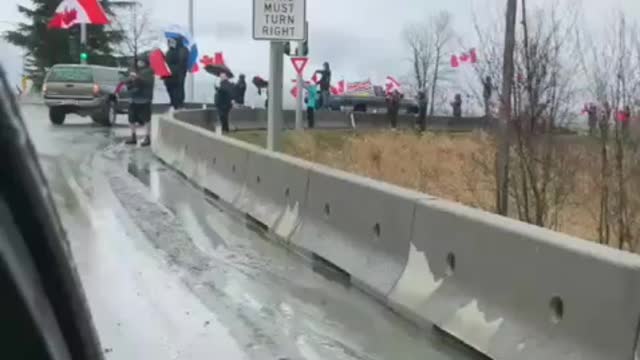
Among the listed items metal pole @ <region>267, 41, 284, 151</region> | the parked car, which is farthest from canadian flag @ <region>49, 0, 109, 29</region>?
metal pole @ <region>267, 41, 284, 151</region>

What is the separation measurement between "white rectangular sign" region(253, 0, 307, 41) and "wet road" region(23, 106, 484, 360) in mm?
2389

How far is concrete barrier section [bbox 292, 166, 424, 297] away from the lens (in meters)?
7.71

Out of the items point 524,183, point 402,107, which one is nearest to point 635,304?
point 524,183

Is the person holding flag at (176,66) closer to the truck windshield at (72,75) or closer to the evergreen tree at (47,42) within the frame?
the truck windshield at (72,75)

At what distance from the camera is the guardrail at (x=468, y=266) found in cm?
496

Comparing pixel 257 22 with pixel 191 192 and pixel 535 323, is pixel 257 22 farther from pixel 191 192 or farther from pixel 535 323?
pixel 535 323

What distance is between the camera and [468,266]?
653 cm

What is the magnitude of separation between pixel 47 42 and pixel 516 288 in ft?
202

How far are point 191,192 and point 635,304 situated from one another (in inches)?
426

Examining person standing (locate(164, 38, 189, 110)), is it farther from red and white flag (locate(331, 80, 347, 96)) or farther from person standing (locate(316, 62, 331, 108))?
red and white flag (locate(331, 80, 347, 96))

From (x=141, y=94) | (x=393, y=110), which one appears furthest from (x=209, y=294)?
(x=393, y=110)

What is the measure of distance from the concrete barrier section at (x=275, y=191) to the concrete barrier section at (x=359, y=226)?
28 centimetres

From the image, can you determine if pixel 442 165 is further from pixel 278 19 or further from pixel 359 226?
pixel 359 226

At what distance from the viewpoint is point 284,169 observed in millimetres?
10961
